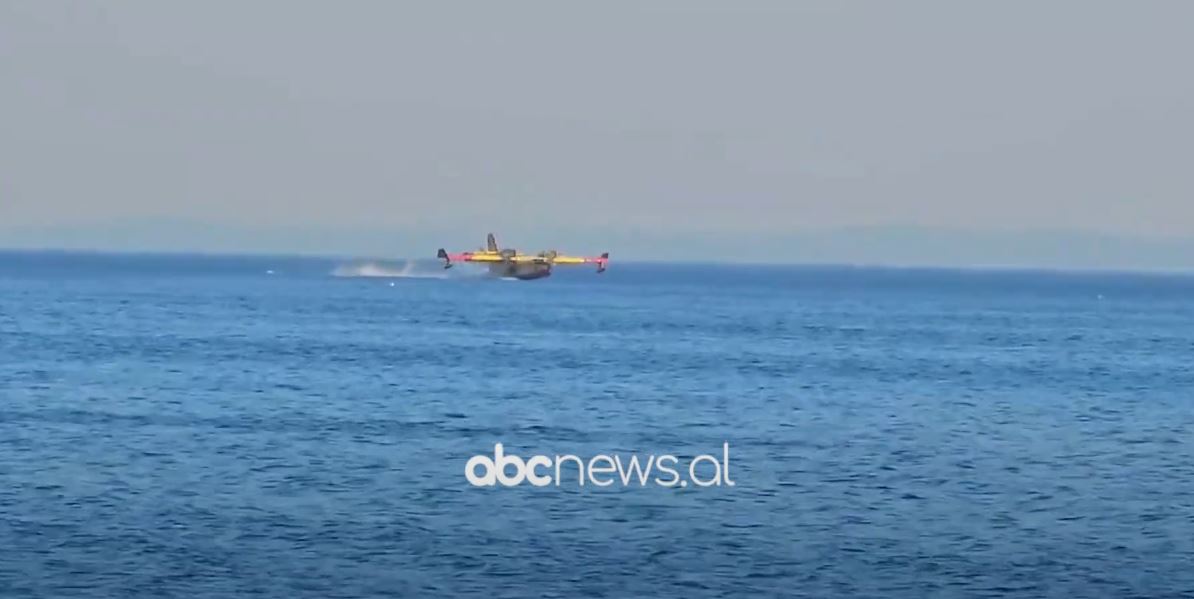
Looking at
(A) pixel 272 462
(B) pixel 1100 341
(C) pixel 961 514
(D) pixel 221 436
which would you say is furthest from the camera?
(B) pixel 1100 341

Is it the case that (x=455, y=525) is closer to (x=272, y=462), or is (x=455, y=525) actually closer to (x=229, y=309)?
(x=272, y=462)

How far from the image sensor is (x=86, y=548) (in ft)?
141

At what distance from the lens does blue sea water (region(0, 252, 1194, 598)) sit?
137ft

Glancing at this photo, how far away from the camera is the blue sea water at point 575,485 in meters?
41.9

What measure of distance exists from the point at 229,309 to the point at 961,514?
13286 cm

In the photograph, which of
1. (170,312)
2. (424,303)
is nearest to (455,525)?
(170,312)

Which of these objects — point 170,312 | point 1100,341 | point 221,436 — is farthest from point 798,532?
point 170,312

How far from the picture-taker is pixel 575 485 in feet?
179

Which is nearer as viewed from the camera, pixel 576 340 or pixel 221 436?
pixel 221 436

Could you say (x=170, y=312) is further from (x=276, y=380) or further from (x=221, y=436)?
(x=221, y=436)

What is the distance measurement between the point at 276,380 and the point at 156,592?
171 ft

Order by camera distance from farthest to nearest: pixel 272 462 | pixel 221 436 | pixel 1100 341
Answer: pixel 1100 341, pixel 221 436, pixel 272 462

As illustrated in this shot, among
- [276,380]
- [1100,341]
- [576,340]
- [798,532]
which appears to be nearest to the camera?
[798,532]

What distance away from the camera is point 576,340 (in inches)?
5226
